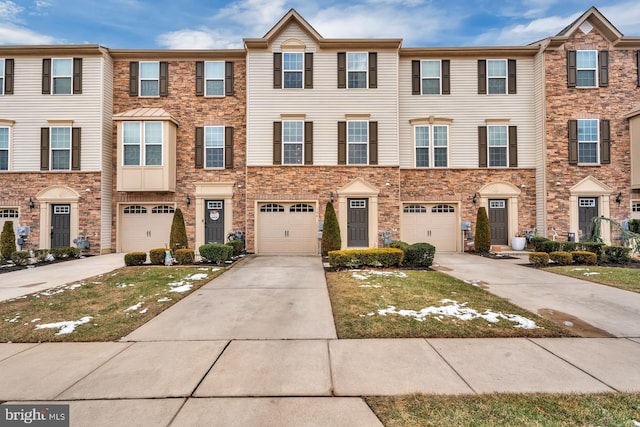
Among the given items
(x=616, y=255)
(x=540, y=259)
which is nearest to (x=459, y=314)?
(x=540, y=259)

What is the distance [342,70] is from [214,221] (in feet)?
31.0

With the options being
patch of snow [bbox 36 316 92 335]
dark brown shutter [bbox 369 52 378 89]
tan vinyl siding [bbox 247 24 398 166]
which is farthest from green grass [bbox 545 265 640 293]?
patch of snow [bbox 36 316 92 335]

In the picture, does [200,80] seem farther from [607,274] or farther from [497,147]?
[607,274]

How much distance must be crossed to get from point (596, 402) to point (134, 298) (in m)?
7.87

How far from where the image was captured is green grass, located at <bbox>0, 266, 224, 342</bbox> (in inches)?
199

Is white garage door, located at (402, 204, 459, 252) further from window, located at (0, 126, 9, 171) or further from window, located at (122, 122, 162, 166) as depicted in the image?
window, located at (0, 126, 9, 171)

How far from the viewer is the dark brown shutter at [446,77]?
15594 mm

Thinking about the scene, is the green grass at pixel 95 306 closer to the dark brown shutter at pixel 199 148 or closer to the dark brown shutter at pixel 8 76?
the dark brown shutter at pixel 199 148

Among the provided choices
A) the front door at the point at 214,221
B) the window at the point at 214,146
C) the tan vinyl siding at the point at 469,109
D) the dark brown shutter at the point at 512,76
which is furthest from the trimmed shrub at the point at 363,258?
the dark brown shutter at the point at 512,76

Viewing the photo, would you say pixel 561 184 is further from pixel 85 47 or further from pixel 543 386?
pixel 85 47

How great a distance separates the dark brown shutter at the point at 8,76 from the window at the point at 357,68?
15.8 m

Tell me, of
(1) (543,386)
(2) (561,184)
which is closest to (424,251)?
(1) (543,386)

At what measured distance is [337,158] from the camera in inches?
587

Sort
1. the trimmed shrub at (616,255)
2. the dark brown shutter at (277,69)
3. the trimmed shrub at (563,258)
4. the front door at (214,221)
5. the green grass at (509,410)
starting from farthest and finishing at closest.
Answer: the front door at (214,221) → the dark brown shutter at (277,69) → the trimmed shrub at (616,255) → the trimmed shrub at (563,258) → the green grass at (509,410)
